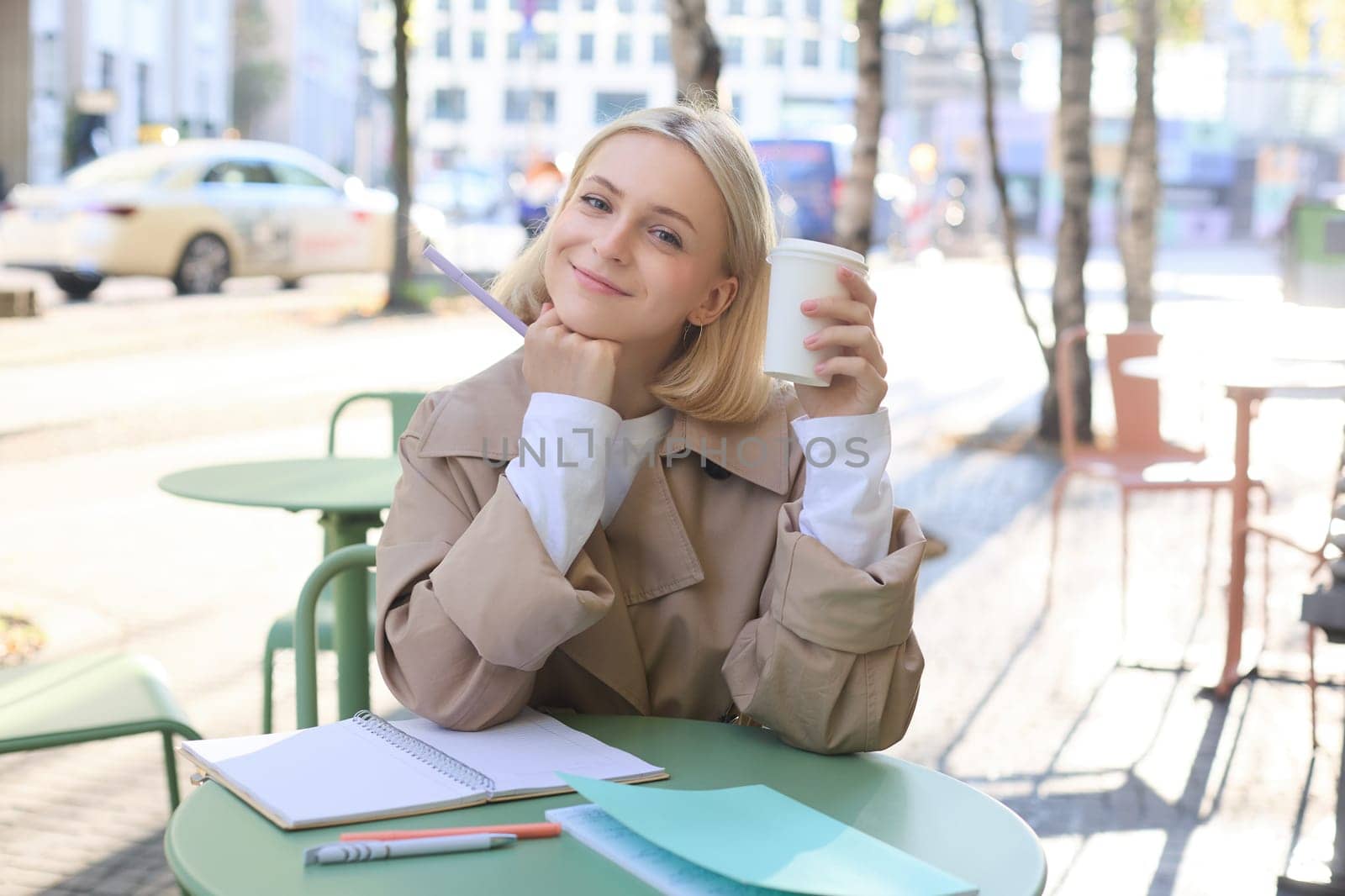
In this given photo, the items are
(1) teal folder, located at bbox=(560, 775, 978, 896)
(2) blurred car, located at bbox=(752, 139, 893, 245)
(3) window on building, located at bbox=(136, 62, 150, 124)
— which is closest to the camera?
(1) teal folder, located at bbox=(560, 775, 978, 896)

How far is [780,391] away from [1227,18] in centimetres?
6355

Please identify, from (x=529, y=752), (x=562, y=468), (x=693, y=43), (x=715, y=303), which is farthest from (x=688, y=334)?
(x=693, y=43)

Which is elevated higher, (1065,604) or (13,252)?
(13,252)

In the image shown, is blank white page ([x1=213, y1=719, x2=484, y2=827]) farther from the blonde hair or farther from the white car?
the white car

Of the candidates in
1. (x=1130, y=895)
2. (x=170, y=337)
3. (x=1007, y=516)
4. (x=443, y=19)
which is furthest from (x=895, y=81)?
(x=1130, y=895)

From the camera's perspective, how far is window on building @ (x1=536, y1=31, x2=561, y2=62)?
84562mm

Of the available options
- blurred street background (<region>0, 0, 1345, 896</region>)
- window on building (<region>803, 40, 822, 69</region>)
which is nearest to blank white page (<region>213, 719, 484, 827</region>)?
blurred street background (<region>0, 0, 1345, 896</region>)

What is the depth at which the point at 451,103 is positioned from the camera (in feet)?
283

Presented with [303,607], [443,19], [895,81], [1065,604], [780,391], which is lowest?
[1065,604]

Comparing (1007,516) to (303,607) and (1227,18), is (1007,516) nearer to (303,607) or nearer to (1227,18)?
(303,607)

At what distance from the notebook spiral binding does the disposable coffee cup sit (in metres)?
0.60

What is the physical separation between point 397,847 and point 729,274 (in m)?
1.04

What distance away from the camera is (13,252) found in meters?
17.2

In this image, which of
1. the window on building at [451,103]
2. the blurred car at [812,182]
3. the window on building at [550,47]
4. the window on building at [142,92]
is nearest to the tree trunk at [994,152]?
the blurred car at [812,182]
